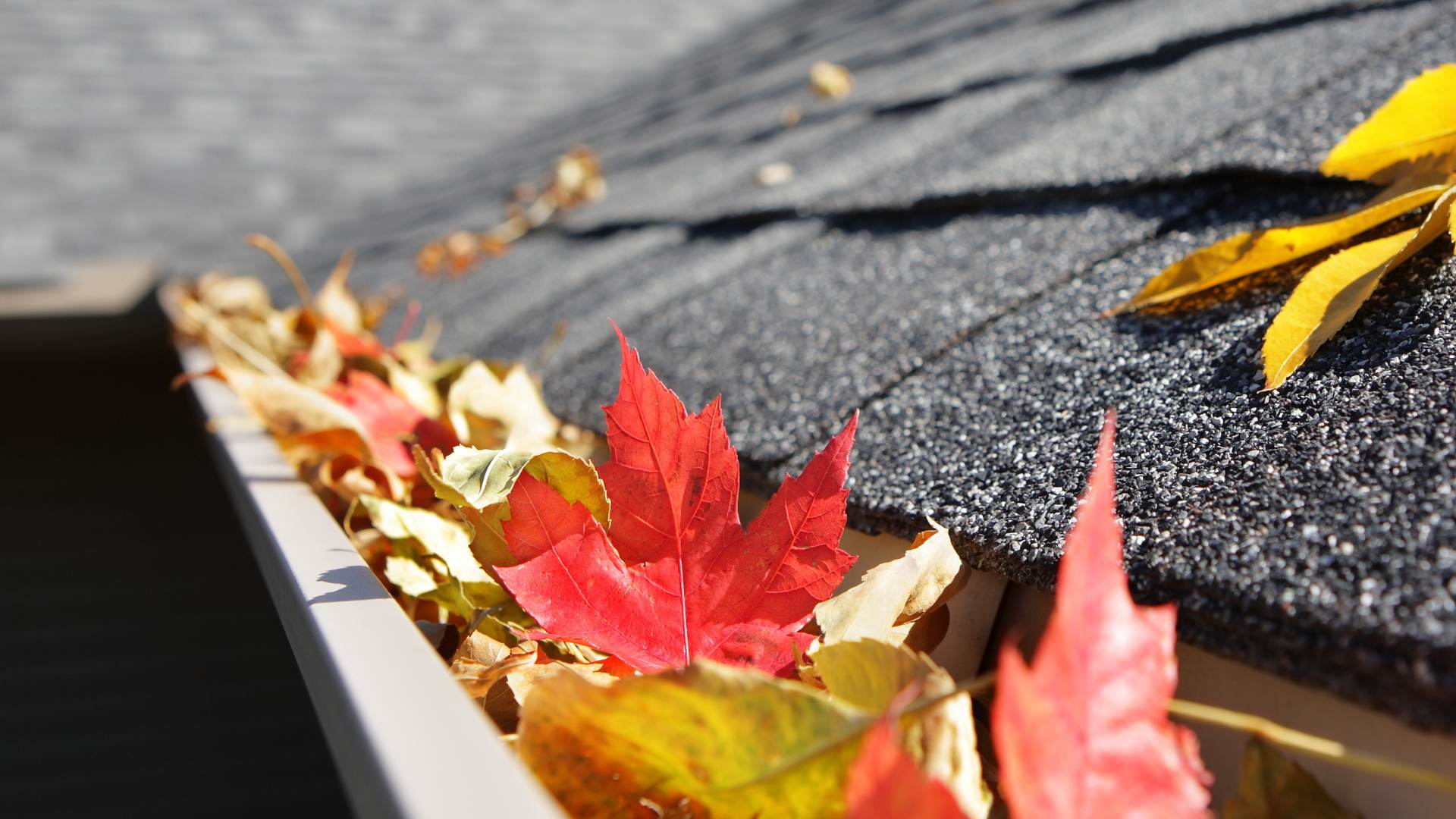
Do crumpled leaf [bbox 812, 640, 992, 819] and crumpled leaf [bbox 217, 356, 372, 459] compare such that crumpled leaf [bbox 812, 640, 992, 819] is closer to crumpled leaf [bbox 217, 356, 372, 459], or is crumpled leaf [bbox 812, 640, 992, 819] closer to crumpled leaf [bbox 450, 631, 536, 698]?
crumpled leaf [bbox 450, 631, 536, 698]

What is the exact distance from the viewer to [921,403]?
642mm

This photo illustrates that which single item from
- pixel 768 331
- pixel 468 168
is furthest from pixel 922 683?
pixel 468 168

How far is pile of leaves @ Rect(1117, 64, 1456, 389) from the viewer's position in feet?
1.64

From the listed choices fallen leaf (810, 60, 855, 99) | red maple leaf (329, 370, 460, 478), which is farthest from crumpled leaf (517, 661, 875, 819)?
fallen leaf (810, 60, 855, 99)

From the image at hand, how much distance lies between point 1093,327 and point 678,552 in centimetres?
31

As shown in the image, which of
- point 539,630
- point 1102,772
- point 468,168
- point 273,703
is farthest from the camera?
point 468,168

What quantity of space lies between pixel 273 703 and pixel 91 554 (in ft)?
2.67

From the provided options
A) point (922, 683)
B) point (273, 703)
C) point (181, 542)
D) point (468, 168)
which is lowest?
point (273, 703)

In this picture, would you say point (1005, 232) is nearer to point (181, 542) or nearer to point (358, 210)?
point (181, 542)

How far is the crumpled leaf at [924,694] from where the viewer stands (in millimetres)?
347

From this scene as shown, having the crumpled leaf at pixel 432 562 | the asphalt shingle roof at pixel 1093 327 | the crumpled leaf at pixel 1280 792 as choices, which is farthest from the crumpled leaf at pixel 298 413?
the crumpled leaf at pixel 1280 792

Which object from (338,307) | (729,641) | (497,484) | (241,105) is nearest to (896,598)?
(729,641)

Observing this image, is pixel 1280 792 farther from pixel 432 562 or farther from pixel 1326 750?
pixel 432 562

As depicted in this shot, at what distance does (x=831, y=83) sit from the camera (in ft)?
7.31
